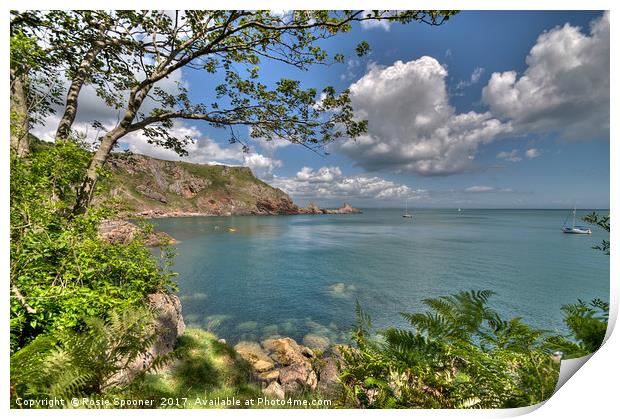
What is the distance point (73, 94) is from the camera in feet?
14.0

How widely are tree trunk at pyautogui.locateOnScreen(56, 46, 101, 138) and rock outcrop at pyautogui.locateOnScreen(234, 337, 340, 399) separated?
19.7ft

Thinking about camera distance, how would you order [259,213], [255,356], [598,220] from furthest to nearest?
1. [259,213]
2. [255,356]
3. [598,220]

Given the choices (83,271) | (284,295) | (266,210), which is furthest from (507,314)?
(266,210)

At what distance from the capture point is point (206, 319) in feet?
33.4

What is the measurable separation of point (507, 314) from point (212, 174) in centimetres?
6395

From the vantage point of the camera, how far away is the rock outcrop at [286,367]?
199 inches

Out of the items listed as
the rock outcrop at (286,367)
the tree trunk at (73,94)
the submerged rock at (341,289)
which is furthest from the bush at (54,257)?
the submerged rock at (341,289)

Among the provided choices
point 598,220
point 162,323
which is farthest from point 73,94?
point 598,220

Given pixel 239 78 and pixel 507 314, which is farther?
pixel 507 314

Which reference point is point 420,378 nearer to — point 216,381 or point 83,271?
point 216,381

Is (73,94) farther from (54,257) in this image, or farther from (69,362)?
(69,362)

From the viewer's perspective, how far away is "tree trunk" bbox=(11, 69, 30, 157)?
3.18 meters

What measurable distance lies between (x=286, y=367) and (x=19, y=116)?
6.91 meters

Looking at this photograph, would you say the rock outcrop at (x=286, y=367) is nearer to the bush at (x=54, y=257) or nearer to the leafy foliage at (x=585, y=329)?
the bush at (x=54, y=257)
